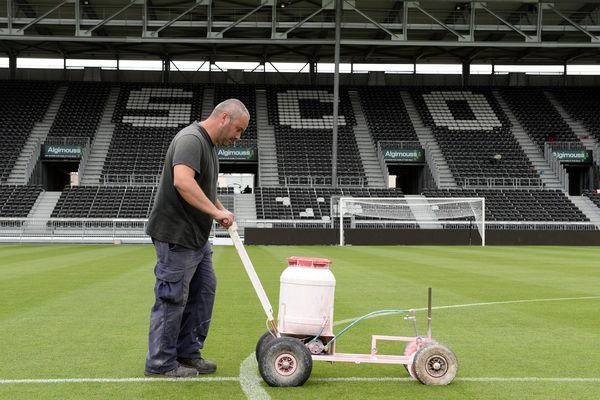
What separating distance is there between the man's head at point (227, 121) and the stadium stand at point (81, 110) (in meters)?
40.0

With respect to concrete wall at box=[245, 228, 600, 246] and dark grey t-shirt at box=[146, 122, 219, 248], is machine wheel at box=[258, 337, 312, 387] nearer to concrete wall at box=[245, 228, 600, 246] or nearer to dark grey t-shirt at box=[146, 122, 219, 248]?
dark grey t-shirt at box=[146, 122, 219, 248]

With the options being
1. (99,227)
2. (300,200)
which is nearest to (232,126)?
(99,227)

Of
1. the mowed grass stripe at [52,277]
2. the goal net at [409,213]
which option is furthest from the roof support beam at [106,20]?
the mowed grass stripe at [52,277]

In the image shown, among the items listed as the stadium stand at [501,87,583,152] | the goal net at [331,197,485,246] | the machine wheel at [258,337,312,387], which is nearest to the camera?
the machine wheel at [258,337,312,387]

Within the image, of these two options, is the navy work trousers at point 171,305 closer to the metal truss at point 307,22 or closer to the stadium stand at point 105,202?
the stadium stand at point 105,202

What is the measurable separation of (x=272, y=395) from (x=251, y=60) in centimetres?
4739

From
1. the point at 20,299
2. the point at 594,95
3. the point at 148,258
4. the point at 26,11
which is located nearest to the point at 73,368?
the point at 20,299

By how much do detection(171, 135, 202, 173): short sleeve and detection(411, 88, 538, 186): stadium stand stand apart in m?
36.4

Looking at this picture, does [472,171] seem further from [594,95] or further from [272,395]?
[272,395]

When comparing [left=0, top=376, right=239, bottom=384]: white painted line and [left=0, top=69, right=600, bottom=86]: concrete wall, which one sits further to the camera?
[left=0, top=69, right=600, bottom=86]: concrete wall

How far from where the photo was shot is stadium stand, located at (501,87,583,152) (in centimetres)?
4522

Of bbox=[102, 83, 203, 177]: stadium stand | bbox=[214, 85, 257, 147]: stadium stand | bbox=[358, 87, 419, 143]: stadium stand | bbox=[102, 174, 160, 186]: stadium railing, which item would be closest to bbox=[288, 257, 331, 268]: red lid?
bbox=[102, 174, 160, 186]: stadium railing

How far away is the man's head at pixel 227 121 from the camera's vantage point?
539 cm

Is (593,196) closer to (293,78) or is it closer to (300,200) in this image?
(300,200)
